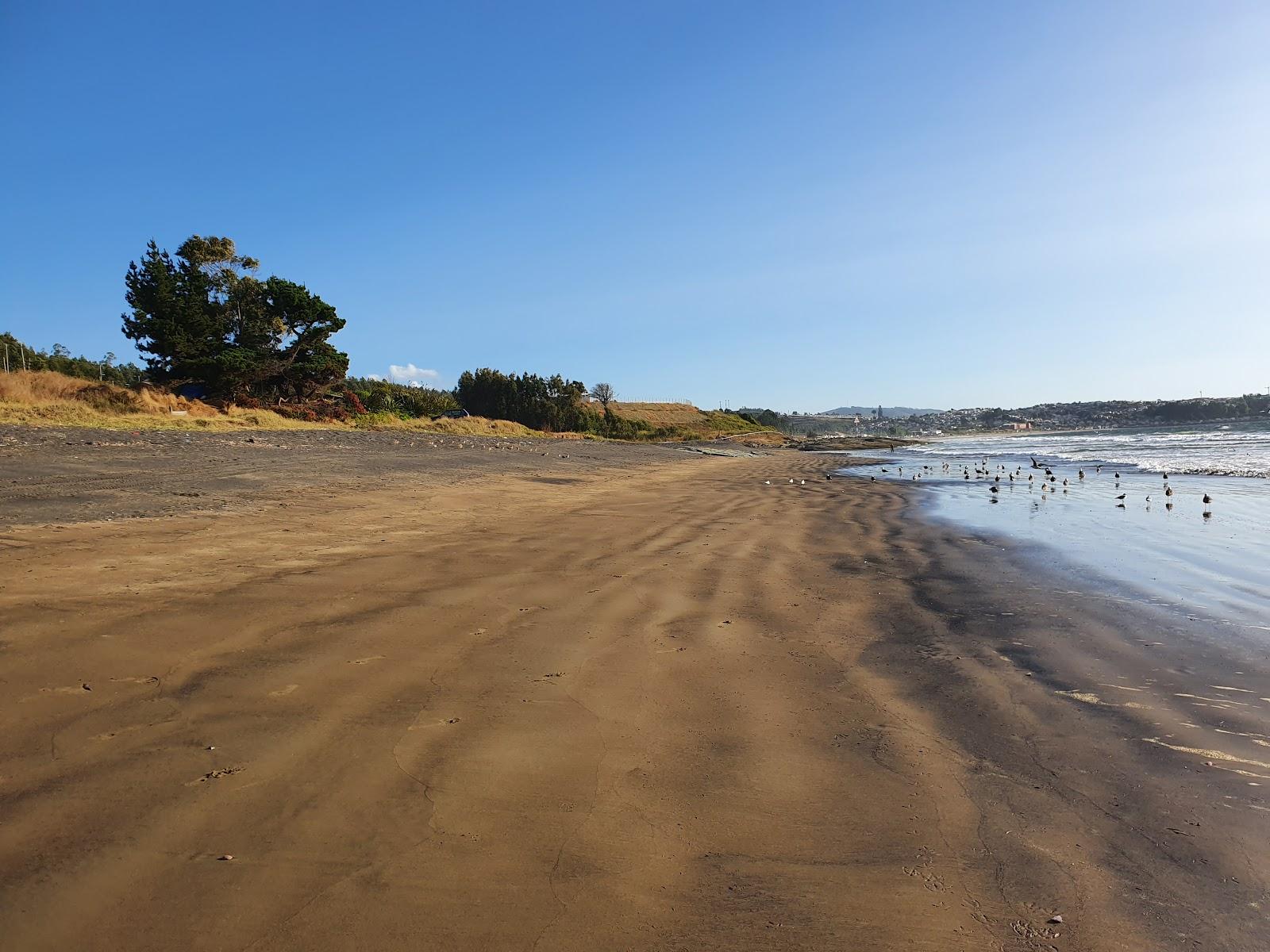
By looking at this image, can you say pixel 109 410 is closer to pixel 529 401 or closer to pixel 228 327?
pixel 228 327

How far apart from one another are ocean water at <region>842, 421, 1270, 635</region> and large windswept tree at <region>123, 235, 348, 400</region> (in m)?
26.9

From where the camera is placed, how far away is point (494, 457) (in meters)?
17.9

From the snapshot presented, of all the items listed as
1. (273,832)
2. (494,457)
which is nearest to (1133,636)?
(273,832)

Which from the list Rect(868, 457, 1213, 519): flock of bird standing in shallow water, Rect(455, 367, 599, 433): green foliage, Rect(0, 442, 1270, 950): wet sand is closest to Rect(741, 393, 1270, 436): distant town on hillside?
Rect(455, 367, 599, 433): green foliage

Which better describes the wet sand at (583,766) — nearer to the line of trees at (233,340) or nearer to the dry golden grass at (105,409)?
the dry golden grass at (105,409)

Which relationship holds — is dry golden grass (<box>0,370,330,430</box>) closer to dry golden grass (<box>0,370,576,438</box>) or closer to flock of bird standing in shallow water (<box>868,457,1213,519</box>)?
dry golden grass (<box>0,370,576,438</box>)

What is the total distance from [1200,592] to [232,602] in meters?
7.52

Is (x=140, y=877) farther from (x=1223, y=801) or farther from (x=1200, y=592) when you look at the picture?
(x=1200, y=592)

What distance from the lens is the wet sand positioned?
6.03 ft

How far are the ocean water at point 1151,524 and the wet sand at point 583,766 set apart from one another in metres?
1.17

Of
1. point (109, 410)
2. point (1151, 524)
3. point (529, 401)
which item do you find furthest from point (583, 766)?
point (529, 401)

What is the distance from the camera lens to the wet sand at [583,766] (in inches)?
72.4

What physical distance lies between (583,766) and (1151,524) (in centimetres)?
1042

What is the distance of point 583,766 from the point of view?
2.62m
